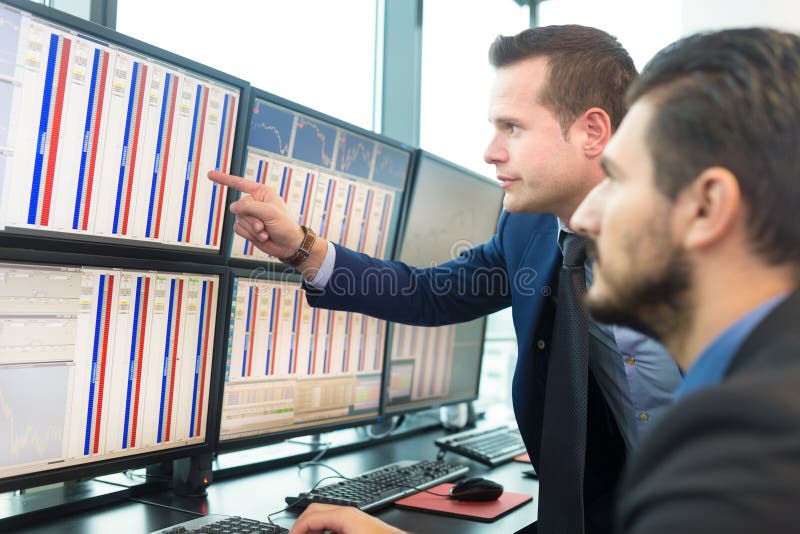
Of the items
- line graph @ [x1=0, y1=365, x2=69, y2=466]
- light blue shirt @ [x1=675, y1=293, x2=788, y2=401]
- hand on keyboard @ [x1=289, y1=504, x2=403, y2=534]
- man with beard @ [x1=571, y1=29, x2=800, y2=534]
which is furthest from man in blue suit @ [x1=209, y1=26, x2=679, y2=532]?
light blue shirt @ [x1=675, y1=293, x2=788, y2=401]

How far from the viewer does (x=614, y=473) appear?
1456 mm

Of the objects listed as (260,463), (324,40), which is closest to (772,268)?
(260,463)

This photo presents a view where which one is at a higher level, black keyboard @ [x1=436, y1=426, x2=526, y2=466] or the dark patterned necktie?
the dark patterned necktie

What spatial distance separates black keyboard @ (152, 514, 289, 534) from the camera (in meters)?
1.08

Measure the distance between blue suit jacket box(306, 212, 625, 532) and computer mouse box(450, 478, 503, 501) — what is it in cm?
13

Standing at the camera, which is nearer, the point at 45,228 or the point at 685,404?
the point at 685,404

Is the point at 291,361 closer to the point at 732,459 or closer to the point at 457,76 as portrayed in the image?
the point at 732,459

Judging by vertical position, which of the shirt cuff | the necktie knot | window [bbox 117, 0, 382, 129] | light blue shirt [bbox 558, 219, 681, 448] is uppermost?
window [bbox 117, 0, 382, 129]

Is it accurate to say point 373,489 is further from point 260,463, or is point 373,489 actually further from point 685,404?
point 685,404

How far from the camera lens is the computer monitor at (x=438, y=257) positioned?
1984 millimetres

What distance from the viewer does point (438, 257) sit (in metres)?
2.16

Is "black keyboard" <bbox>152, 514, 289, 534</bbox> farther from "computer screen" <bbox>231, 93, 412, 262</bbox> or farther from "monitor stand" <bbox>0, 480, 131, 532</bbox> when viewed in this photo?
"computer screen" <bbox>231, 93, 412, 262</bbox>

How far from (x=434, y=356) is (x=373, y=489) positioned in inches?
31.0

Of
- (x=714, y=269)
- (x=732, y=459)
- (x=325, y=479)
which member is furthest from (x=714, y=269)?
(x=325, y=479)
